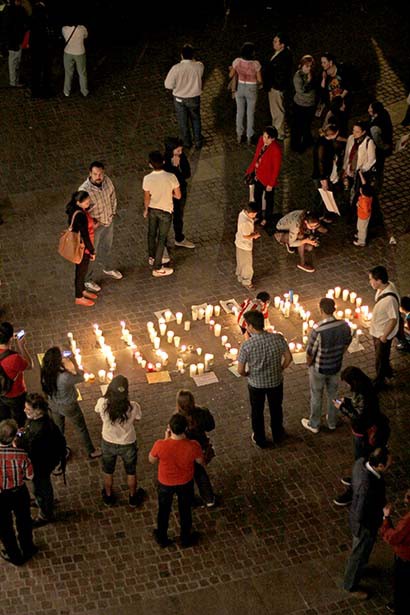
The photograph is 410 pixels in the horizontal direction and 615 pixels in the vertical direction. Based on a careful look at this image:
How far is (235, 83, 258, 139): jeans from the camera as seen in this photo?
18.1 metres

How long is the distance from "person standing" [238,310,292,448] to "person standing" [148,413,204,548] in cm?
138

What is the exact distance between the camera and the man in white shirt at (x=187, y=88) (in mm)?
17672

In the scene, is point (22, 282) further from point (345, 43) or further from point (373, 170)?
point (345, 43)

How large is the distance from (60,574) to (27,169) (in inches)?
336

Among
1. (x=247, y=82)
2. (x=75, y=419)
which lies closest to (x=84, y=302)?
(x=75, y=419)

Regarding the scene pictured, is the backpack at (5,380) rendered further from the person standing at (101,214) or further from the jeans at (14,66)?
the jeans at (14,66)

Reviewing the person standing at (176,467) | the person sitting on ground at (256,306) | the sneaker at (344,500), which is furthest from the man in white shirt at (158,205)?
the sneaker at (344,500)

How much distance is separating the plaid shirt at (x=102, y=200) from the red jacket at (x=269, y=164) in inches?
96.0

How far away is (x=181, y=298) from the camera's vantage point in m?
15.4

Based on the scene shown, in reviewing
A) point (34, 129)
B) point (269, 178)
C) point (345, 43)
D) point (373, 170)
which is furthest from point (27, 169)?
point (345, 43)

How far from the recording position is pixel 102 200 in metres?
14.8

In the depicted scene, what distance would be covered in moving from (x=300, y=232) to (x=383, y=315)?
108 inches

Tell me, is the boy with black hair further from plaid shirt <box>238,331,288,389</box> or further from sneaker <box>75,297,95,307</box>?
plaid shirt <box>238,331,288,389</box>

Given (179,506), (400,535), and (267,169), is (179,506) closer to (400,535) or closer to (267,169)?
(400,535)
